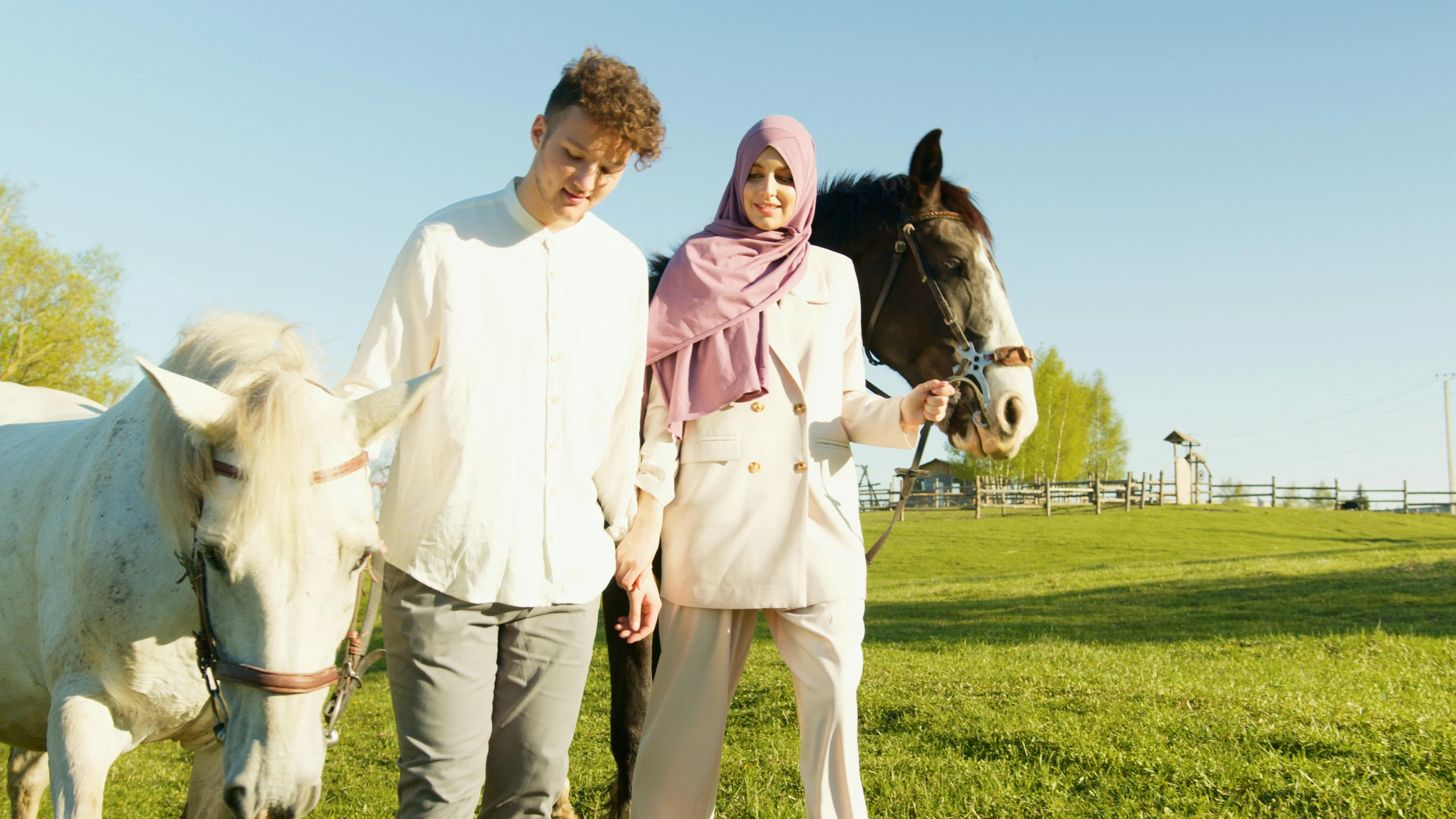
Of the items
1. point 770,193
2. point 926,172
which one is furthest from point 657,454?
point 926,172

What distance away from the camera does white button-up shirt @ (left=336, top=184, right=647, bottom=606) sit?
203 centimetres

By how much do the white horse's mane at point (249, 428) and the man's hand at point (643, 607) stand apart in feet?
3.05

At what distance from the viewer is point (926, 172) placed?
3926mm

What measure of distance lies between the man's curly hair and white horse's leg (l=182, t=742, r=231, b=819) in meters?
1.99

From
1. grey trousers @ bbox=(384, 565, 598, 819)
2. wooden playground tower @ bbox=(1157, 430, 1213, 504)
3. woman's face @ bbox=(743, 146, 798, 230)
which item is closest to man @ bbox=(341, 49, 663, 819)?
grey trousers @ bbox=(384, 565, 598, 819)

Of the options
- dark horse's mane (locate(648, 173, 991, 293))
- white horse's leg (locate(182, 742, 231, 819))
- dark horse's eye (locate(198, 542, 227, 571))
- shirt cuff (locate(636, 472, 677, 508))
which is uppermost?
dark horse's mane (locate(648, 173, 991, 293))

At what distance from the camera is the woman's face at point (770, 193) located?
8.71ft

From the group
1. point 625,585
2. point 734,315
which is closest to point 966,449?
point 734,315

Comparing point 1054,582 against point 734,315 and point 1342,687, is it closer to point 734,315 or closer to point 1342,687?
point 1342,687

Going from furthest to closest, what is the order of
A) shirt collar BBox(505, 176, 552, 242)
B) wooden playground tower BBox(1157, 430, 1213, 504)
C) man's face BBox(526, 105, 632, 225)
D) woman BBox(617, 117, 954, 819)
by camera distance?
wooden playground tower BBox(1157, 430, 1213, 504)
woman BBox(617, 117, 954, 819)
shirt collar BBox(505, 176, 552, 242)
man's face BBox(526, 105, 632, 225)

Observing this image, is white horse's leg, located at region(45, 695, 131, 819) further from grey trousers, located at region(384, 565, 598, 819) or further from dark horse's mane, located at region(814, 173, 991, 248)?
dark horse's mane, located at region(814, 173, 991, 248)

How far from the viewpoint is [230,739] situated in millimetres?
1741

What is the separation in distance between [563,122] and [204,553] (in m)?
1.20

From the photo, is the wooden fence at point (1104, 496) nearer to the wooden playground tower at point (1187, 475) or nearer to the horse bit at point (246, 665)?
the wooden playground tower at point (1187, 475)
